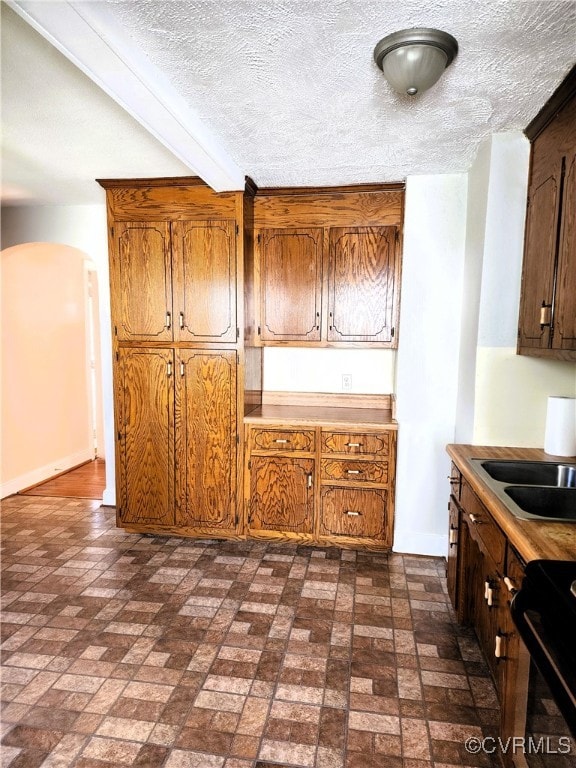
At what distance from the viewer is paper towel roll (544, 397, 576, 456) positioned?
218 cm

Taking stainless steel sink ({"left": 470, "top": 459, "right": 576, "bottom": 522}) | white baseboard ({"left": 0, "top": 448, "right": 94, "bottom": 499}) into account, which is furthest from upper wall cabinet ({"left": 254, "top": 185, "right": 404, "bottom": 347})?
Result: white baseboard ({"left": 0, "top": 448, "right": 94, "bottom": 499})

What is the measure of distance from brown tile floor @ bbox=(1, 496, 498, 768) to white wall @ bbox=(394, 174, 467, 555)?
37 centimetres

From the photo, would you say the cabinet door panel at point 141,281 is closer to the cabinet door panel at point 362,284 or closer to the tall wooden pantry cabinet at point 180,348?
the tall wooden pantry cabinet at point 180,348

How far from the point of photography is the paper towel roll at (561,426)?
2.18m

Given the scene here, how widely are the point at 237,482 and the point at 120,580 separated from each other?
951 mm

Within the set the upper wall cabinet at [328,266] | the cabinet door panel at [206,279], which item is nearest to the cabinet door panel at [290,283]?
the upper wall cabinet at [328,266]

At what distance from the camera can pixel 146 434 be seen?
3.34m

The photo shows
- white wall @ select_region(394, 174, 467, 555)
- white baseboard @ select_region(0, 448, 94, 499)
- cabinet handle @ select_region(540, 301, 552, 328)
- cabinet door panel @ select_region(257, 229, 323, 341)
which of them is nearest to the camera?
cabinet handle @ select_region(540, 301, 552, 328)

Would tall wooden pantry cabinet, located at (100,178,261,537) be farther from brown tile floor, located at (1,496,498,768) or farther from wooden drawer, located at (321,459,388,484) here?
wooden drawer, located at (321,459,388,484)

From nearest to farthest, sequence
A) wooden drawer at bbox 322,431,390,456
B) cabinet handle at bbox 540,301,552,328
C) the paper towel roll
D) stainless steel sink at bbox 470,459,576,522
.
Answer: stainless steel sink at bbox 470,459,576,522, cabinet handle at bbox 540,301,552,328, the paper towel roll, wooden drawer at bbox 322,431,390,456

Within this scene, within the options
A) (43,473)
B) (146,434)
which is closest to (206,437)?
(146,434)
